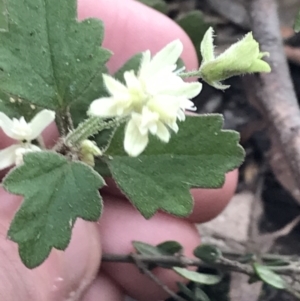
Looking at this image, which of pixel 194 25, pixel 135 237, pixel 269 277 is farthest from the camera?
pixel 194 25

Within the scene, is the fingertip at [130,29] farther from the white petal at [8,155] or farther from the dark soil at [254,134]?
the white petal at [8,155]

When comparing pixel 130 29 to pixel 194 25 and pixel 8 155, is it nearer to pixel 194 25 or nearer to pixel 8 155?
pixel 194 25

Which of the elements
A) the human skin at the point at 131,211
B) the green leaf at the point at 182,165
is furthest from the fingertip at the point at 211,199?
the green leaf at the point at 182,165

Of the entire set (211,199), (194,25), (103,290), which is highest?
(194,25)

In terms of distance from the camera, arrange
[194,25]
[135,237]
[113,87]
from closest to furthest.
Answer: [113,87] → [135,237] → [194,25]

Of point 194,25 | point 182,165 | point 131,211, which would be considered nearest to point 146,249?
point 131,211

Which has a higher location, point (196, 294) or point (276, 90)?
point (276, 90)

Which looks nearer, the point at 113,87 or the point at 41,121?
the point at 113,87
